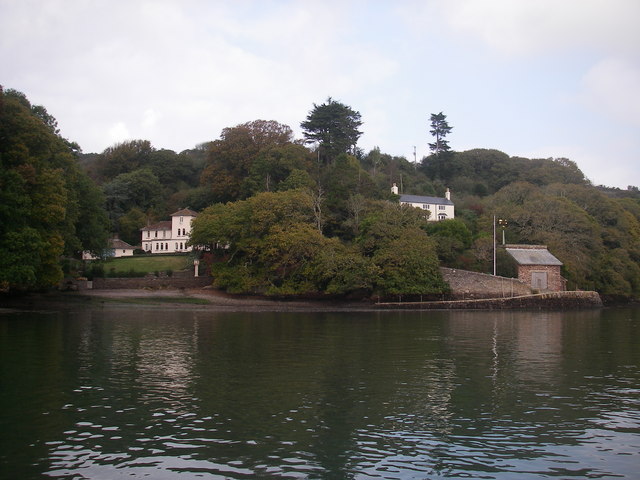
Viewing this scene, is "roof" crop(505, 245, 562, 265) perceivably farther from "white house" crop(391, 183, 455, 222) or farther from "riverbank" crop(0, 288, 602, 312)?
"white house" crop(391, 183, 455, 222)

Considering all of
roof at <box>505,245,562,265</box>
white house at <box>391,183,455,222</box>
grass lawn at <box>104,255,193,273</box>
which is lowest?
grass lawn at <box>104,255,193,273</box>

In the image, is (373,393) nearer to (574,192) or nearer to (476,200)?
(574,192)

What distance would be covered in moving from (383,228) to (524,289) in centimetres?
1565

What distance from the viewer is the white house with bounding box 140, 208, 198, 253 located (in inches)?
3155

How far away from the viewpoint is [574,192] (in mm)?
81188

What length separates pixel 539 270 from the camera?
206 feet

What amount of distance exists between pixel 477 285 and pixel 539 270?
29.6 ft

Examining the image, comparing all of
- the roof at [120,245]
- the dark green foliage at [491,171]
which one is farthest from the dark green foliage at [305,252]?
the dark green foliage at [491,171]

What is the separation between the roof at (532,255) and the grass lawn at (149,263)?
35969 millimetres

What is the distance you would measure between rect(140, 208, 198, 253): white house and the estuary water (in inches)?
A: 1923

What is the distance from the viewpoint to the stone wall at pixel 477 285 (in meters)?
58.3

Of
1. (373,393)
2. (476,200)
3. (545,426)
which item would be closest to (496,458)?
(545,426)

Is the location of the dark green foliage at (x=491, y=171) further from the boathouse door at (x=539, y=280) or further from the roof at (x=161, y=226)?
the roof at (x=161, y=226)

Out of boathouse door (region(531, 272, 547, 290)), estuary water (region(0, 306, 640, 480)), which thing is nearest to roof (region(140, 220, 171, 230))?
boathouse door (region(531, 272, 547, 290))
